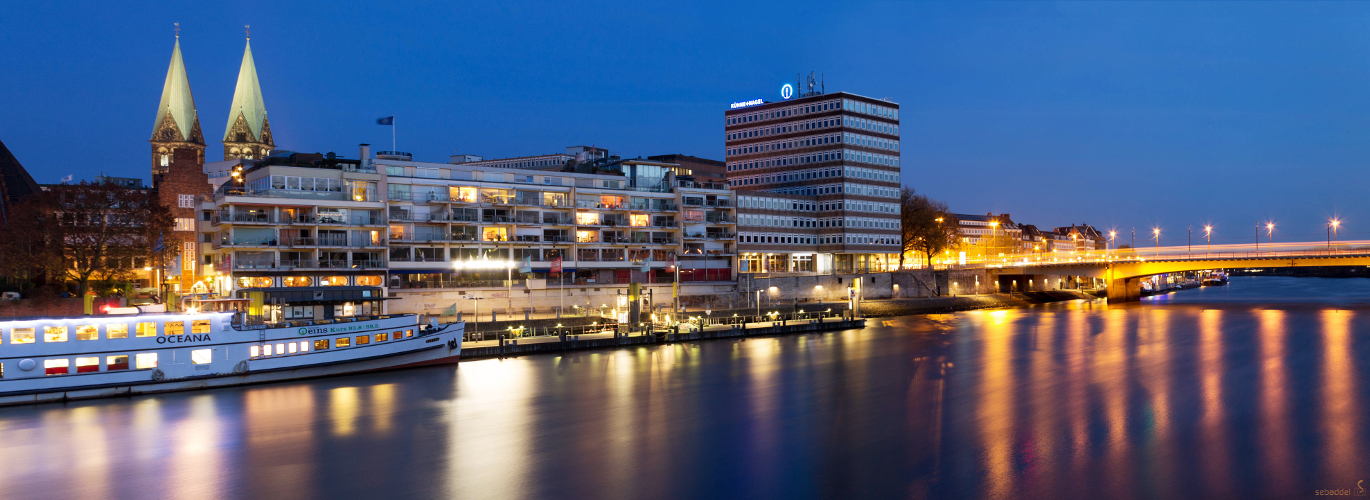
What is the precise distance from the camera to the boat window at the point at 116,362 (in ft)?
139

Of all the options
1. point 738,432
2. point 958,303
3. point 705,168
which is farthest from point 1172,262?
point 738,432

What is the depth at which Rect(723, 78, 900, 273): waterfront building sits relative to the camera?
106 metres

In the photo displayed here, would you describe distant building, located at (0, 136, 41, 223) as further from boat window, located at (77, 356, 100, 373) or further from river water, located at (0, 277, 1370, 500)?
river water, located at (0, 277, 1370, 500)

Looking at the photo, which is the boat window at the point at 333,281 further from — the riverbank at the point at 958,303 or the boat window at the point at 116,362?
the riverbank at the point at 958,303

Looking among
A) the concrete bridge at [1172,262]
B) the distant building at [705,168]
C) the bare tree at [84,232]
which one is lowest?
the concrete bridge at [1172,262]

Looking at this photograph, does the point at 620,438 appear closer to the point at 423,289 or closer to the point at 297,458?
the point at 297,458

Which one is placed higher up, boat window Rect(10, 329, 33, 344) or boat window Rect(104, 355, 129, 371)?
boat window Rect(10, 329, 33, 344)

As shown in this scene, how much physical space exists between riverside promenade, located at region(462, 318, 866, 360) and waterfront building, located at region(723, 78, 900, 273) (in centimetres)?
2527

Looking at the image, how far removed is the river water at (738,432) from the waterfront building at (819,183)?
50603mm

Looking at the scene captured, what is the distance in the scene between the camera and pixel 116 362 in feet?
139

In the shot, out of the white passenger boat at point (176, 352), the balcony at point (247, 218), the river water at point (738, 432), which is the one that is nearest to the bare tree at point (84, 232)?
the balcony at point (247, 218)

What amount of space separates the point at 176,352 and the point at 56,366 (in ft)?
16.4

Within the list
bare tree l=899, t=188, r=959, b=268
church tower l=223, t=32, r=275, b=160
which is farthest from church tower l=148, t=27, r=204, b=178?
bare tree l=899, t=188, r=959, b=268

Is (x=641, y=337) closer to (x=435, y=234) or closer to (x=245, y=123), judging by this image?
(x=435, y=234)
